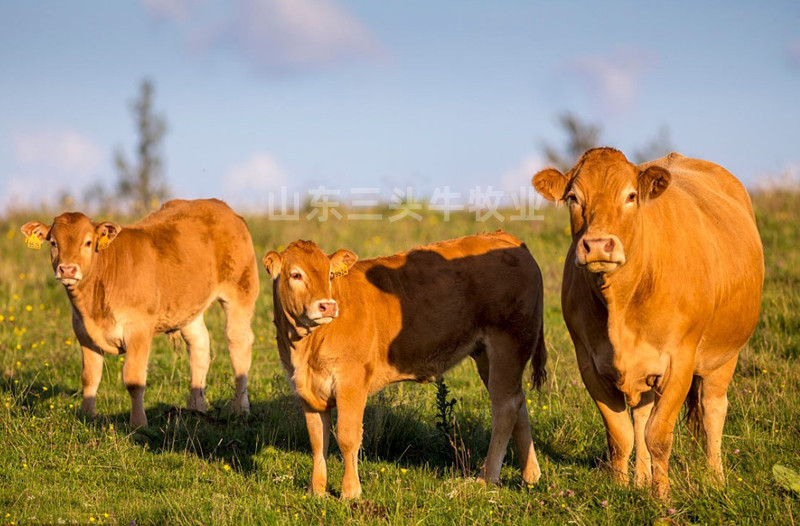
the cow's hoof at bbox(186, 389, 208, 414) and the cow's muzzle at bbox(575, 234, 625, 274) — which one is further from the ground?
the cow's muzzle at bbox(575, 234, 625, 274)

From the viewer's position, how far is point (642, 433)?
6.27 m

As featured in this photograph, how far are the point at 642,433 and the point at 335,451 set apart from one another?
2654mm

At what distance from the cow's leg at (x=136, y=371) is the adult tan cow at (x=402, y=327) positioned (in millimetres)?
2295

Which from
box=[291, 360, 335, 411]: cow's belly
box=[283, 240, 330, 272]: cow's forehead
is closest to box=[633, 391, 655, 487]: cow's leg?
box=[291, 360, 335, 411]: cow's belly

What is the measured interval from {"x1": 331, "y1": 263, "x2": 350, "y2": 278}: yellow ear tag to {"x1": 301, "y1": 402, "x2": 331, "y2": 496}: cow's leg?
3.29 ft

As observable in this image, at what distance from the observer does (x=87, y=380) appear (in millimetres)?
8258

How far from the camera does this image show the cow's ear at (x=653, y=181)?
5.32m

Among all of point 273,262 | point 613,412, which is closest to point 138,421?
point 273,262

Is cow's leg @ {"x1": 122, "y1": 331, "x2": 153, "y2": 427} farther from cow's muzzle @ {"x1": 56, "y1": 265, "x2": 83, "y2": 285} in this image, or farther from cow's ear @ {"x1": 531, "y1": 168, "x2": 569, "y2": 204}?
cow's ear @ {"x1": 531, "y1": 168, "x2": 569, "y2": 204}

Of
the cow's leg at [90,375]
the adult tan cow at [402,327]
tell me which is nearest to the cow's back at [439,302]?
the adult tan cow at [402,327]

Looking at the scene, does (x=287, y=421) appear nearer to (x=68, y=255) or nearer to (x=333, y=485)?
(x=333, y=485)

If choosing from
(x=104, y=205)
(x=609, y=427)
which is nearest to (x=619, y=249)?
(x=609, y=427)

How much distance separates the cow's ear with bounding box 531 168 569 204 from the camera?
18.5 ft

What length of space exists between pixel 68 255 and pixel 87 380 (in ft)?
4.16
